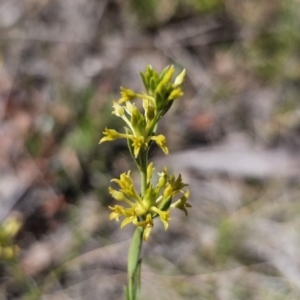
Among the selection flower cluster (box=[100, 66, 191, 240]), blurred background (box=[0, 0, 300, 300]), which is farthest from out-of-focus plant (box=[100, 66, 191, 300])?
blurred background (box=[0, 0, 300, 300])

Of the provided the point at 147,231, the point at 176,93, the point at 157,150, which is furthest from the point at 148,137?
the point at 157,150

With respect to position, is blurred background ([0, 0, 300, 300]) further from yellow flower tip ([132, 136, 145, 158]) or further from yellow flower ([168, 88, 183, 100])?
yellow flower ([168, 88, 183, 100])

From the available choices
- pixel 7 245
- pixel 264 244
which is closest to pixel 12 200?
pixel 7 245

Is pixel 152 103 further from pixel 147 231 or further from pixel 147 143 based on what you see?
pixel 147 231

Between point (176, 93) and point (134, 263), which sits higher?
point (176, 93)

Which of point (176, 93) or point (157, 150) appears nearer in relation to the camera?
point (176, 93)

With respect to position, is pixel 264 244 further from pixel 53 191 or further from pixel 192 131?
pixel 53 191

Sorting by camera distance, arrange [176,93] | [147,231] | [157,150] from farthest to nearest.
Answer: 1. [157,150]
2. [147,231]
3. [176,93]

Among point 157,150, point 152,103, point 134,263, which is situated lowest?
point 134,263

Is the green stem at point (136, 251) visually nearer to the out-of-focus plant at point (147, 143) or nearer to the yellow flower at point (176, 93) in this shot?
the out-of-focus plant at point (147, 143)
